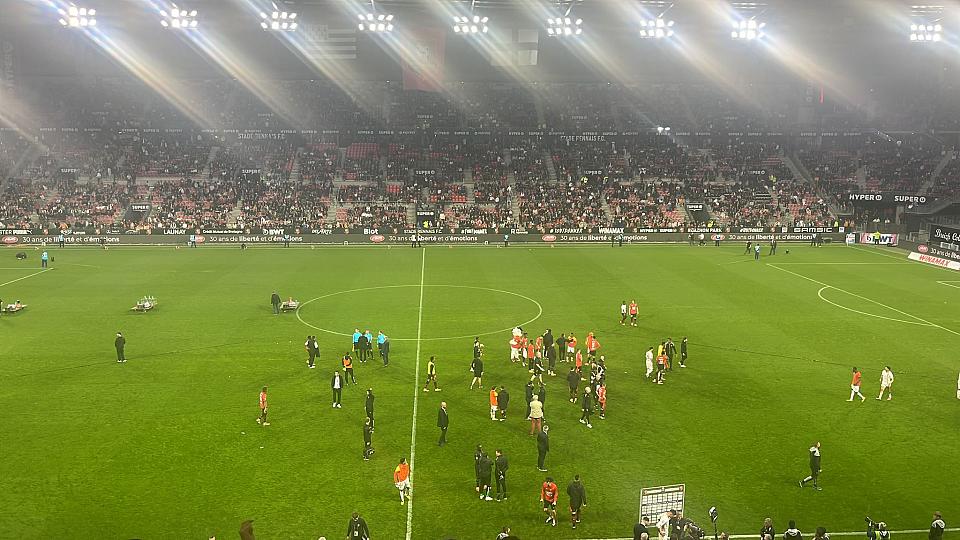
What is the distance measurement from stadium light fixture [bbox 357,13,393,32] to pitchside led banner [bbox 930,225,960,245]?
Result: 47.7 meters

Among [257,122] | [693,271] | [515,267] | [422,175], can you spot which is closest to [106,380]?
[515,267]

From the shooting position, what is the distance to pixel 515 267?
52781 mm

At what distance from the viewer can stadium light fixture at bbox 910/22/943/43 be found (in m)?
65.4

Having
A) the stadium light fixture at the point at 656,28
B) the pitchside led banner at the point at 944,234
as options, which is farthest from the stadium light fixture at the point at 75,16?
the pitchside led banner at the point at 944,234

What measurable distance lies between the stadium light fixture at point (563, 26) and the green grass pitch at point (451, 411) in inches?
1112

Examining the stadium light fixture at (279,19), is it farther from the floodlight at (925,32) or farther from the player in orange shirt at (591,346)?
the floodlight at (925,32)

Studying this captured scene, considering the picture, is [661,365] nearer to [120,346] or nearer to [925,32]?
[120,346]

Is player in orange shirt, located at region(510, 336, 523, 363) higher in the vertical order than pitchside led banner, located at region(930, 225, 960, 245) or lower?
lower

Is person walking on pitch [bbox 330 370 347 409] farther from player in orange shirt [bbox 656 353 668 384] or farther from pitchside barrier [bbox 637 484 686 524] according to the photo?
pitchside barrier [bbox 637 484 686 524]

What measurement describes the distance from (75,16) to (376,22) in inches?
944

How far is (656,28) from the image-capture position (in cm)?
6438

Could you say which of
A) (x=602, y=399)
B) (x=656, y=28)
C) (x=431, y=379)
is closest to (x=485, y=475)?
(x=602, y=399)

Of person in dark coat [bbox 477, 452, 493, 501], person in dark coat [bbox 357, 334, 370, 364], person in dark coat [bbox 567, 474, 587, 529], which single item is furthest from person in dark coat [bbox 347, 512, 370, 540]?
person in dark coat [bbox 357, 334, 370, 364]

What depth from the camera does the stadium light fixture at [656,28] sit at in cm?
6325
